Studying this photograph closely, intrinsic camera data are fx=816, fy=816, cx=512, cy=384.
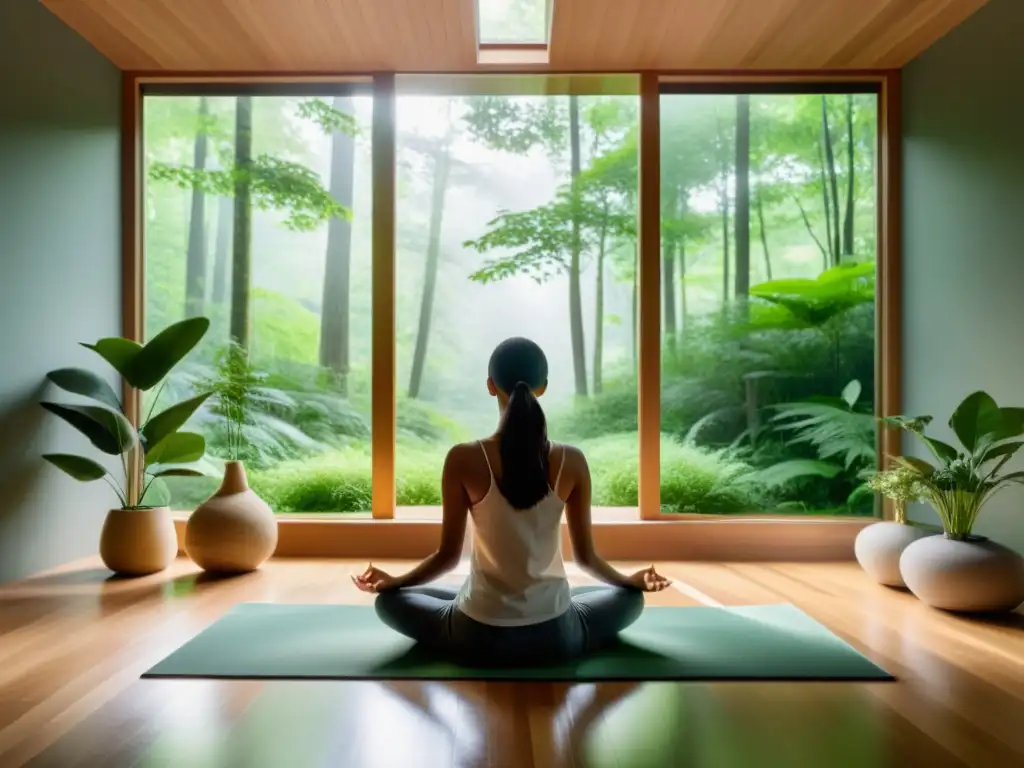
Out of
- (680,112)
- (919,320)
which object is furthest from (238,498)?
(919,320)

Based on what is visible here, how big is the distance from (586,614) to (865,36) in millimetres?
3049

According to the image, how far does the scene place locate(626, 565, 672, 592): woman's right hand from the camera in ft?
7.46

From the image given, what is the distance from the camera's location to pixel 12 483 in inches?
138

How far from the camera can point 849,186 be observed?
427cm

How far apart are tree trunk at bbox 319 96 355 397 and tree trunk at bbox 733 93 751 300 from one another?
203cm

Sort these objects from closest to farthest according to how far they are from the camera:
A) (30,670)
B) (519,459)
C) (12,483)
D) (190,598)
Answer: (519,459)
(30,670)
(190,598)
(12,483)

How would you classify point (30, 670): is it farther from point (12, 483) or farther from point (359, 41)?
point (359, 41)

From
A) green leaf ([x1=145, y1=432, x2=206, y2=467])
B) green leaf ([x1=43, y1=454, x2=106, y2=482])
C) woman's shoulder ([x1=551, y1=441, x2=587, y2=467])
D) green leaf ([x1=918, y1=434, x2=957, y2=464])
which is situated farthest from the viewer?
green leaf ([x1=145, y1=432, x2=206, y2=467])

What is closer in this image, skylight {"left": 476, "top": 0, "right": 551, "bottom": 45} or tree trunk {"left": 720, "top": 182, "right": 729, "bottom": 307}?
skylight {"left": 476, "top": 0, "right": 551, "bottom": 45}

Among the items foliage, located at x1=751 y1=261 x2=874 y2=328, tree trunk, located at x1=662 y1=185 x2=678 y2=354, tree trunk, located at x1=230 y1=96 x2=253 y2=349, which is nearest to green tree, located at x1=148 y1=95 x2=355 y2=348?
tree trunk, located at x1=230 y1=96 x2=253 y2=349

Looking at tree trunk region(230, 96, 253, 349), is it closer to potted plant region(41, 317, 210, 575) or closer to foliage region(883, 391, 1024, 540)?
potted plant region(41, 317, 210, 575)

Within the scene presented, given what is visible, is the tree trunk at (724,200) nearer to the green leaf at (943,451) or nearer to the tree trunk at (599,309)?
the tree trunk at (599,309)

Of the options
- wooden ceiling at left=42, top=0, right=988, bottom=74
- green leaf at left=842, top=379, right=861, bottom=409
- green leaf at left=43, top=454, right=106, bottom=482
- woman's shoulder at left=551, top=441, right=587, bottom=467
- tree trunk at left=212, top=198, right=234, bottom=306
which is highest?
wooden ceiling at left=42, top=0, right=988, bottom=74

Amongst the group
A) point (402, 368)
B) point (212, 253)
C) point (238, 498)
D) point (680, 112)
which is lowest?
point (238, 498)
